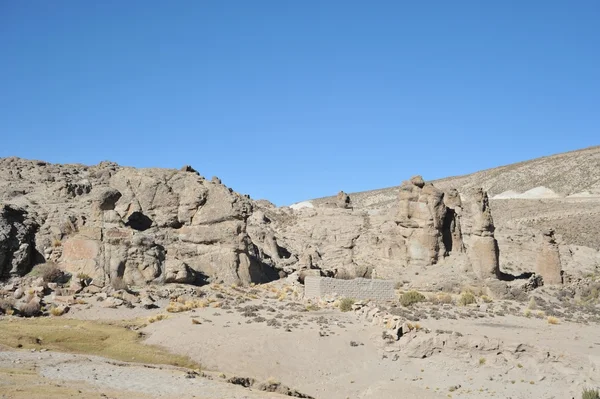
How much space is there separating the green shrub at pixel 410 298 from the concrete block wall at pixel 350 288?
0.80 m

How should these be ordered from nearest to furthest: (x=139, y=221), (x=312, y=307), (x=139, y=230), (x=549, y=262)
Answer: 1. (x=312, y=307)
2. (x=139, y=230)
3. (x=139, y=221)
4. (x=549, y=262)

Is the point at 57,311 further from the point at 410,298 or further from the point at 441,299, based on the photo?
the point at 441,299

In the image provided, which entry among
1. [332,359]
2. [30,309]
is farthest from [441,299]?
[30,309]

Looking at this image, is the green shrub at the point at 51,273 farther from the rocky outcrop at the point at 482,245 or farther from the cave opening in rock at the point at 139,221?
the rocky outcrop at the point at 482,245

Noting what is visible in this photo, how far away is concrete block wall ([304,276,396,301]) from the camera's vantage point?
28.8m

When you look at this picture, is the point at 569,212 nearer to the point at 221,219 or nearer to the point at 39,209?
the point at 221,219

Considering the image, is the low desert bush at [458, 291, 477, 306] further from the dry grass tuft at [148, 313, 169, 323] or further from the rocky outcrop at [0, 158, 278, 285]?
the dry grass tuft at [148, 313, 169, 323]

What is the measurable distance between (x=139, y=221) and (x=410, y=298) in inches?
611

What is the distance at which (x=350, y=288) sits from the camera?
29.0 metres

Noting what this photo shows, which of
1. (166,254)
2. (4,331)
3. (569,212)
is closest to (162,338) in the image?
(4,331)

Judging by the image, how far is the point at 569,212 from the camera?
76.6 meters

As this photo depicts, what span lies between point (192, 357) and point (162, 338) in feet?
6.28

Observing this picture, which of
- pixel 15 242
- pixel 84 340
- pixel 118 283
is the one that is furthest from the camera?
pixel 15 242

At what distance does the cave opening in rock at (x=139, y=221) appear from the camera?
34375 mm
